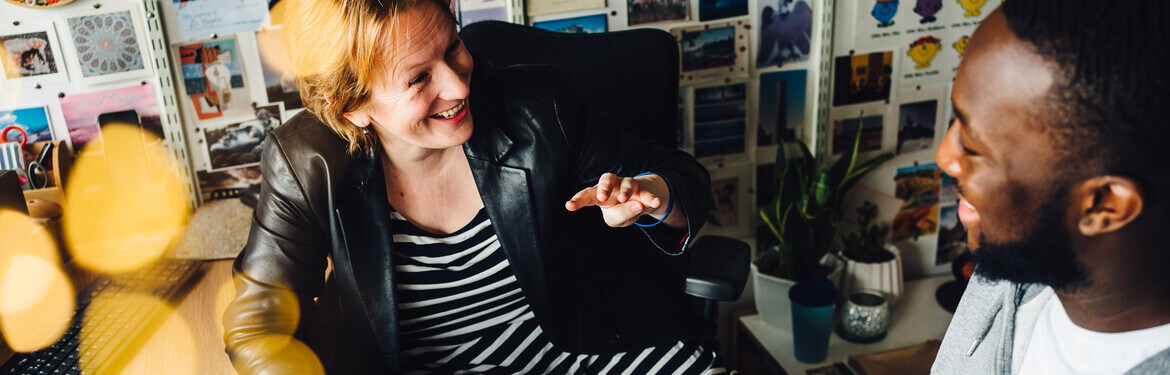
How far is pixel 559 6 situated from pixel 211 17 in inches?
28.8

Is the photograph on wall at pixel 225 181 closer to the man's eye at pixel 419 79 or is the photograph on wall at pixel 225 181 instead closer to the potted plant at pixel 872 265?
the man's eye at pixel 419 79

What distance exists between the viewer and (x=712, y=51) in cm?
158

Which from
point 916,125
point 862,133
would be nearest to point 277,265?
point 862,133

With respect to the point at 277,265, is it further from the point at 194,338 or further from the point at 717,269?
the point at 717,269

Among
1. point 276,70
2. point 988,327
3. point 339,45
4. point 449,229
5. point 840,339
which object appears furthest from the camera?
point 840,339

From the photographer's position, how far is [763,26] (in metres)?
1.59

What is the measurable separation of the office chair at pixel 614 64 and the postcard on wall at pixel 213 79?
573mm

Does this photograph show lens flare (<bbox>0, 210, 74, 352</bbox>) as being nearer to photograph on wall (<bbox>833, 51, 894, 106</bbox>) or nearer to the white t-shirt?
the white t-shirt

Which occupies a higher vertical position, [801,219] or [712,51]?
[712,51]

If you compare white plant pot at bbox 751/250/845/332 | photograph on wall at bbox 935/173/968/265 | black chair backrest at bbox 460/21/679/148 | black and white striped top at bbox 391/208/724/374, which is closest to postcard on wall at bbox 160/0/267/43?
black chair backrest at bbox 460/21/679/148

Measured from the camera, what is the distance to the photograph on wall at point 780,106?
1654 mm

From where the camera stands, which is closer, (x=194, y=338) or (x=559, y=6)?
(x=194, y=338)

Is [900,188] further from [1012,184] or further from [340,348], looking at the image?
[340,348]

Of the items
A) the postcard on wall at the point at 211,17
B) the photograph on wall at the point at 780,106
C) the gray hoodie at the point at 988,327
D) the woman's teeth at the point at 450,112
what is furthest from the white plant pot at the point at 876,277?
the postcard on wall at the point at 211,17
